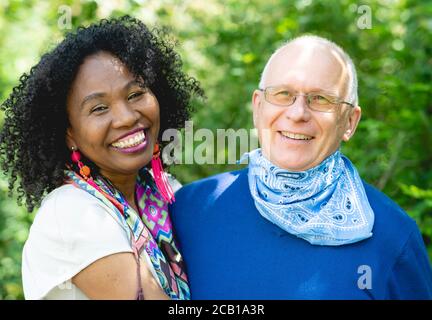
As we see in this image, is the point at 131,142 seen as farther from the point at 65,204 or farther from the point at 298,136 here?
the point at 298,136

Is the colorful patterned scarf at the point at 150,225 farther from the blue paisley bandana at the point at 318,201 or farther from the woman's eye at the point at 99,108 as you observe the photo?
the blue paisley bandana at the point at 318,201

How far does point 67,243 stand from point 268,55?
9.07 ft

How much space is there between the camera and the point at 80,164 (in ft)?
7.89

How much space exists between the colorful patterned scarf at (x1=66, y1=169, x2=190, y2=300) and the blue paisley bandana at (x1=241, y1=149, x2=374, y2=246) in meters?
0.38

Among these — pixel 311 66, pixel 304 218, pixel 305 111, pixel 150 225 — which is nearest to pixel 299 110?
pixel 305 111

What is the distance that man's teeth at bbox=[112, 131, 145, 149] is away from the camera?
7.84ft

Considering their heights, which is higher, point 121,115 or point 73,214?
point 121,115

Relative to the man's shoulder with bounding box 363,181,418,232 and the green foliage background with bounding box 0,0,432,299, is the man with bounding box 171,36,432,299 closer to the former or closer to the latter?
the man's shoulder with bounding box 363,181,418,232

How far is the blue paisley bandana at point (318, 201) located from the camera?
2404mm

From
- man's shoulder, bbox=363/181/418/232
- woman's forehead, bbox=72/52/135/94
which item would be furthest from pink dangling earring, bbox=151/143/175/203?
man's shoulder, bbox=363/181/418/232

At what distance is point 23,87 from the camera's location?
2510mm

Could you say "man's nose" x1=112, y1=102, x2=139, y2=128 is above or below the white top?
above
